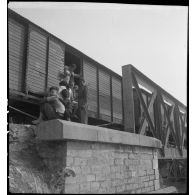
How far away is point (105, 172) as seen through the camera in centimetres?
521

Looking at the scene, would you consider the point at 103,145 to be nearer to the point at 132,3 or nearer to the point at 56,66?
the point at 132,3

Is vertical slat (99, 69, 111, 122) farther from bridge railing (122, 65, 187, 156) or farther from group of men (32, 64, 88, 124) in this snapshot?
group of men (32, 64, 88, 124)

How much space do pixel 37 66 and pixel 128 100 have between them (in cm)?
298

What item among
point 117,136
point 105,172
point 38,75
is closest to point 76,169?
point 105,172

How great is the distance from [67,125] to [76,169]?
0.76 m

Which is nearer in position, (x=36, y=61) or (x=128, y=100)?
(x=128, y=100)

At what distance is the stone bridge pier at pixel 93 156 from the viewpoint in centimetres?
451

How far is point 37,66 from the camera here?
820 cm

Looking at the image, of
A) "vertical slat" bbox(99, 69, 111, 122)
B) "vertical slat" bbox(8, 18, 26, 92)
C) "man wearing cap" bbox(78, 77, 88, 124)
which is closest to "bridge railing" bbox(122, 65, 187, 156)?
"man wearing cap" bbox(78, 77, 88, 124)

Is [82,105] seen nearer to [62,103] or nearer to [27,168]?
[62,103]

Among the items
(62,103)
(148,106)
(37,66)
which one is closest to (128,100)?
(148,106)

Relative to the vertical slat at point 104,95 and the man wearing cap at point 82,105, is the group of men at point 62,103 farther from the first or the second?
the vertical slat at point 104,95

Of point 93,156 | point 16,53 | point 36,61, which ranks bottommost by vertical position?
point 93,156

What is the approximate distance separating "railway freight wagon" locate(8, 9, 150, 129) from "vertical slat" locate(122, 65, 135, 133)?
8.27 feet
